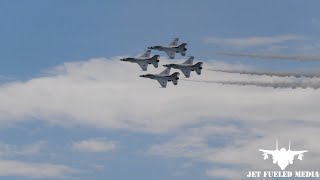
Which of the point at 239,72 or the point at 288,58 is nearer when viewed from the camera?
the point at 288,58

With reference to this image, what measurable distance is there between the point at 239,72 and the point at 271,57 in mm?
16319

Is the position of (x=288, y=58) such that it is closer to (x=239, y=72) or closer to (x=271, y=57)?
(x=271, y=57)

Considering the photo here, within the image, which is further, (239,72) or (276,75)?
(239,72)

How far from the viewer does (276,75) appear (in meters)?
166

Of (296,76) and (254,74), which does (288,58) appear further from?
(254,74)

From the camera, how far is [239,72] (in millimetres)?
177125

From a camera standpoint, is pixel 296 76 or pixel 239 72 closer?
pixel 296 76

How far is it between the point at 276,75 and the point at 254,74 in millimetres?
7788

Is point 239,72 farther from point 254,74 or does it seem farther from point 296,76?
point 296,76

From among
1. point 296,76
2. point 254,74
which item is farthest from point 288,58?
point 254,74

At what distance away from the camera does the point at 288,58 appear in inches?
6201

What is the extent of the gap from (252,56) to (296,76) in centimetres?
1373

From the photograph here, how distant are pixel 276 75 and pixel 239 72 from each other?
14216 mm

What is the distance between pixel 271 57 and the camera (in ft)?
534
